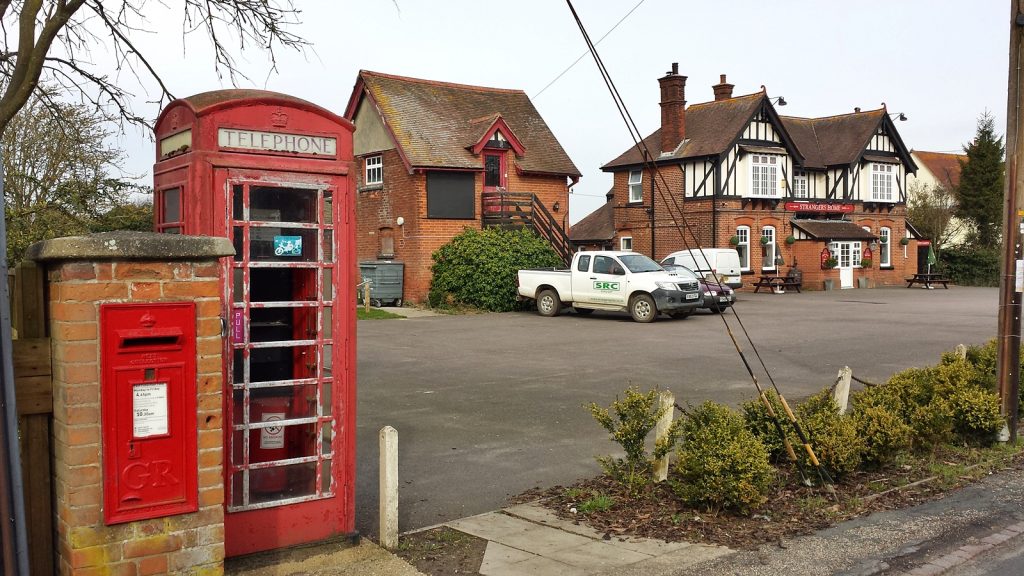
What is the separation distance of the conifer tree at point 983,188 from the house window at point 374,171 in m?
38.8

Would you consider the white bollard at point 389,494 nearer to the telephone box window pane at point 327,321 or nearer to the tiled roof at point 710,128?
the telephone box window pane at point 327,321

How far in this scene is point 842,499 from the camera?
22.0 feet

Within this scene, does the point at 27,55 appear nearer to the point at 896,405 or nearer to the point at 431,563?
the point at 431,563

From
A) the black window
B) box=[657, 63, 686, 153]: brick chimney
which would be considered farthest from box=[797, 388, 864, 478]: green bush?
box=[657, 63, 686, 153]: brick chimney

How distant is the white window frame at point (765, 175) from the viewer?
39625 millimetres

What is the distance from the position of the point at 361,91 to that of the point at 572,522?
1089 inches

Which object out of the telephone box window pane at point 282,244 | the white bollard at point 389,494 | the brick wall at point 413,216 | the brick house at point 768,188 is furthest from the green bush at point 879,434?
the brick house at point 768,188

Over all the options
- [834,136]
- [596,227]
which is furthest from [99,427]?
[834,136]

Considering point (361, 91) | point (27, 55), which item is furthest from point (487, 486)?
point (361, 91)

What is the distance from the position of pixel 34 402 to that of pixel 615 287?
2020 centimetres

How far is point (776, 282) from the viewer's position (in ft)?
127

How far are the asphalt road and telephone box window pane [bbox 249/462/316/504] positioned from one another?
978mm

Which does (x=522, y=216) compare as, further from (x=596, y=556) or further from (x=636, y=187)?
(x=596, y=556)

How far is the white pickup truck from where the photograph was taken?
23000 mm
